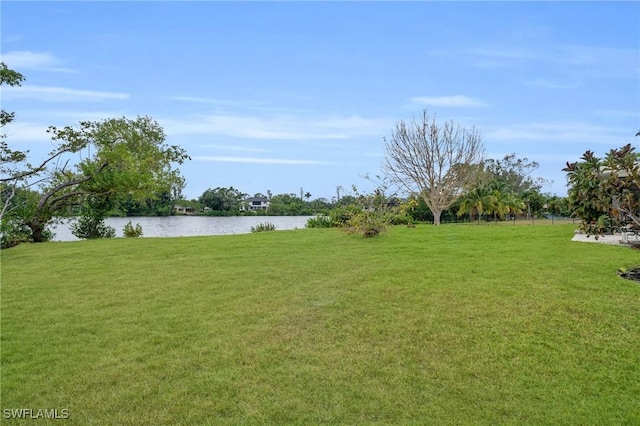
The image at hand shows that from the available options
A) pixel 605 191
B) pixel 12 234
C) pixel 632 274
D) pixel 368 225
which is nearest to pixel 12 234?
pixel 12 234

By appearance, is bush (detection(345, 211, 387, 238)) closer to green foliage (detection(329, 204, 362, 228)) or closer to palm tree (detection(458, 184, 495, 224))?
green foliage (detection(329, 204, 362, 228))

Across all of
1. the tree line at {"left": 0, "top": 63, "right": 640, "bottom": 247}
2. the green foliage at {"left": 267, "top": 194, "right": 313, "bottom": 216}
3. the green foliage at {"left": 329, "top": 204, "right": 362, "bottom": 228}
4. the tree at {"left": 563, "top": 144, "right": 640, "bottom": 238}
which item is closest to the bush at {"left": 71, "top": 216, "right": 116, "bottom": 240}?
the tree line at {"left": 0, "top": 63, "right": 640, "bottom": 247}

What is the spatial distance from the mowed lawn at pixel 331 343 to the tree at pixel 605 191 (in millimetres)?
781

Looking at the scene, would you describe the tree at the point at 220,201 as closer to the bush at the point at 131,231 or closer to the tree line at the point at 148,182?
the tree line at the point at 148,182

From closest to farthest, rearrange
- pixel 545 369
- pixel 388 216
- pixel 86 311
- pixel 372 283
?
pixel 545 369
pixel 86 311
pixel 372 283
pixel 388 216

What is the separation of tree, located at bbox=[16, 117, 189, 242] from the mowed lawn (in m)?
6.71

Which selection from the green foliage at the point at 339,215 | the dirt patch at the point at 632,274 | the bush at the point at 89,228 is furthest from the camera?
the green foliage at the point at 339,215

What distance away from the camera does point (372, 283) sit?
5332mm

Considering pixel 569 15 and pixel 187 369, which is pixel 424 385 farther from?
pixel 569 15

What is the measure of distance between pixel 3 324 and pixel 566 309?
5.59 metres

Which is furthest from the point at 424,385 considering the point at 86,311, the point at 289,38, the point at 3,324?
the point at 289,38

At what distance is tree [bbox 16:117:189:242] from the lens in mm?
12883

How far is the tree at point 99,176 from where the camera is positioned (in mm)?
12883

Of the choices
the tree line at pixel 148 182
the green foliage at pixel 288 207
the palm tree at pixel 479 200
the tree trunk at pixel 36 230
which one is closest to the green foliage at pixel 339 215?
the tree line at pixel 148 182
